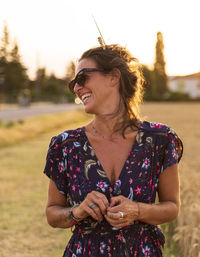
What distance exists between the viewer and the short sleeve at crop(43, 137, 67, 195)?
76.3 inches

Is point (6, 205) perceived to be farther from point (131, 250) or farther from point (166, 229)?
point (131, 250)

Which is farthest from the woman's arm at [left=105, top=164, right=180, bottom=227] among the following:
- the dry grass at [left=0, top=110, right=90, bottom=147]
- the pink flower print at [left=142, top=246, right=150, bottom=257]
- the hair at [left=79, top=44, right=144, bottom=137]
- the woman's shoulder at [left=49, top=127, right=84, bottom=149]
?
the dry grass at [left=0, top=110, right=90, bottom=147]

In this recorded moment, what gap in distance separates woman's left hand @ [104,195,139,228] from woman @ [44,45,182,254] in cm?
3

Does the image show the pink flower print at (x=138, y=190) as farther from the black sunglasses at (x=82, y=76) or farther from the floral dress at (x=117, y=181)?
the black sunglasses at (x=82, y=76)

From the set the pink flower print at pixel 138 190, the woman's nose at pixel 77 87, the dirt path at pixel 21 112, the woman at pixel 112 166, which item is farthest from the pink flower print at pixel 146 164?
the dirt path at pixel 21 112

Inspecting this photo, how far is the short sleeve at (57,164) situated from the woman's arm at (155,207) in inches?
13.7

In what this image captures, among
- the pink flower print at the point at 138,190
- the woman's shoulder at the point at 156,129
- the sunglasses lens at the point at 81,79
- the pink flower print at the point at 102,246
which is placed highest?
the sunglasses lens at the point at 81,79

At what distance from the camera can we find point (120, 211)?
1679mm

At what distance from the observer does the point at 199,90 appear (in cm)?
11481

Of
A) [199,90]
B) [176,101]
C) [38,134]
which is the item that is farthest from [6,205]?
[199,90]

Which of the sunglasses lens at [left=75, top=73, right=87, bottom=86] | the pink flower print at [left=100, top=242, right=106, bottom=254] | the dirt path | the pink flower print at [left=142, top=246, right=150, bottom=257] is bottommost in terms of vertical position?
the dirt path

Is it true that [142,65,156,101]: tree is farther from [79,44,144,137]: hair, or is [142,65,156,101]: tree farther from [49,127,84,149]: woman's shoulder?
[49,127,84,149]: woman's shoulder

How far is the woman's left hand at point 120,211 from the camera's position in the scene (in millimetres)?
1672

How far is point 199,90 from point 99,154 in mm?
116844
